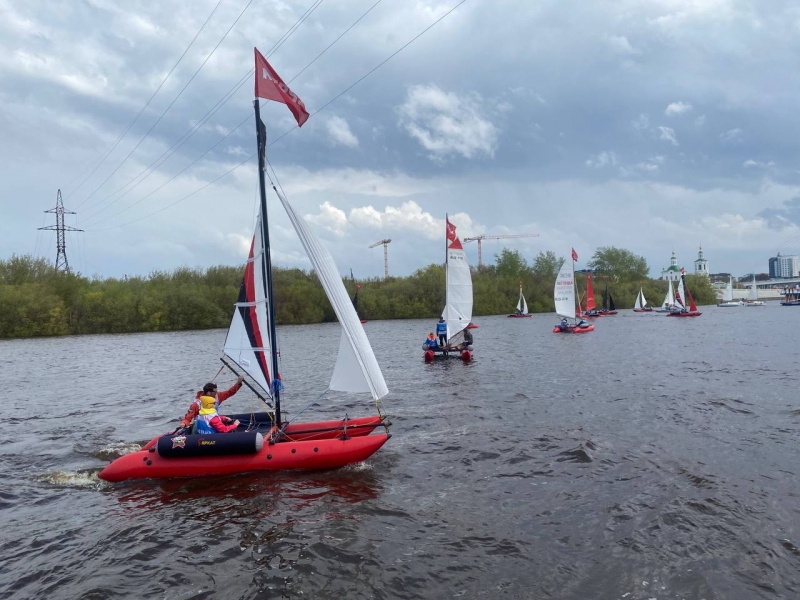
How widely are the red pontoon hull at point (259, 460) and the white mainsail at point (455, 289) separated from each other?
20962 mm

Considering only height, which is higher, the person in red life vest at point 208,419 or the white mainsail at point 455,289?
the white mainsail at point 455,289

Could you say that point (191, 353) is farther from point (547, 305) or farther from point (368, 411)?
point (547, 305)

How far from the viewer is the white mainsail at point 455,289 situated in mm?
32719

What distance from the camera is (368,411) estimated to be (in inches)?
768

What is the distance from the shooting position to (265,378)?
13.0 meters

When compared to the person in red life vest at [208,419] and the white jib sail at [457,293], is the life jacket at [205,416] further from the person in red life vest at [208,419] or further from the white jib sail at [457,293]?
the white jib sail at [457,293]

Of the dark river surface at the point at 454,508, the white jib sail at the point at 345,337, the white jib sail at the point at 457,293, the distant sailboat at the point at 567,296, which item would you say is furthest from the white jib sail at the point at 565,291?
the white jib sail at the point at 345,337

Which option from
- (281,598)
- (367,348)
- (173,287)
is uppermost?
(173,287)

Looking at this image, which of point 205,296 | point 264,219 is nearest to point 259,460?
point 264,219

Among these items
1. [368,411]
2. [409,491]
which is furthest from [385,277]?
[409,491]

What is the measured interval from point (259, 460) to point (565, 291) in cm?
4092

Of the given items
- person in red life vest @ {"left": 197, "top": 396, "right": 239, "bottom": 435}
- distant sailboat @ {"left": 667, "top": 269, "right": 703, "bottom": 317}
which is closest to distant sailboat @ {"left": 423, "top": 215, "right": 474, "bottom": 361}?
person in red life vest @ {"left": 197, "top": 396, "right": 239, "bottom": 435}

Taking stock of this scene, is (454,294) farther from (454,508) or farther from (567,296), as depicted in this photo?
(454,508)

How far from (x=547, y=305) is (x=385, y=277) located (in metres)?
33.3
